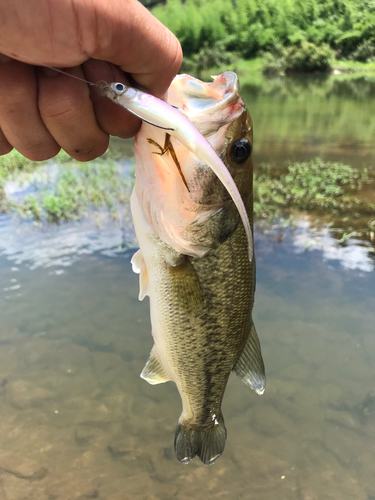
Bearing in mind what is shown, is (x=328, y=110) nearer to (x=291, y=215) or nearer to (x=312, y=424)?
(x=291, y=215)

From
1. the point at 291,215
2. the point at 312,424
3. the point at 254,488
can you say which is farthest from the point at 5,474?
the point at 291,215

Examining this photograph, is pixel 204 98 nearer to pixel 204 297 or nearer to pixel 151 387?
pixel 204 297

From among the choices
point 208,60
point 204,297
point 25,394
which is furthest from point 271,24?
point 204,297

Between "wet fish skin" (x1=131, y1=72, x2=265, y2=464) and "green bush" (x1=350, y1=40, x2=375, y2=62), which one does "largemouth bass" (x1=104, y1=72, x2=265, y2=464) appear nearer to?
"wet fish skin" (x1=131, y1=72, x2=265, y2=464)

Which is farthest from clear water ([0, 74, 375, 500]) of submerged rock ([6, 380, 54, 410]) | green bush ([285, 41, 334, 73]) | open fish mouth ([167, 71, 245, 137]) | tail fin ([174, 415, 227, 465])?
green bush ([285, 41, 334, 73])

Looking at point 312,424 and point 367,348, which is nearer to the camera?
point 312,424

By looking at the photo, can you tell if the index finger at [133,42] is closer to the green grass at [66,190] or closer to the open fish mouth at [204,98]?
the open fish mouth at [204,98]
